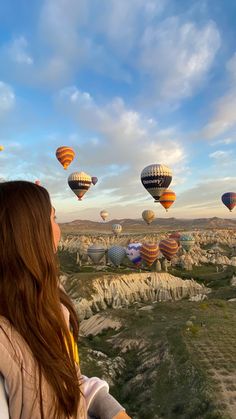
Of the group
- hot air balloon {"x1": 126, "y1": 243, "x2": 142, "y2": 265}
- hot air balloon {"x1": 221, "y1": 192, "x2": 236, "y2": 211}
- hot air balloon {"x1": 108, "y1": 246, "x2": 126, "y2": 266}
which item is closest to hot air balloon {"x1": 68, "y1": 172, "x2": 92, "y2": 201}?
hot air balloon {"x1": 108, "y1": 246, "x2": 126, "y2": 266}

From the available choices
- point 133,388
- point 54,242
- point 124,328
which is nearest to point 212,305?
point 124,328

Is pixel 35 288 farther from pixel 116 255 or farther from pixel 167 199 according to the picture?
pixel 116 255

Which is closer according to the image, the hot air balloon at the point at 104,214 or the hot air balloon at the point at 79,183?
the hot air balloon at the point at 79,183

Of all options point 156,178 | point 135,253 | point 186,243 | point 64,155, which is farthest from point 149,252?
point 186,243

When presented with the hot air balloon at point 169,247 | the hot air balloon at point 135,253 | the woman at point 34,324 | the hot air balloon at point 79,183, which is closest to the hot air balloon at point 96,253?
the hot air balloon at point 135,253

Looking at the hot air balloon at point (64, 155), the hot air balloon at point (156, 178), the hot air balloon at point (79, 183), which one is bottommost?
the hot air balloon at point (156, 178)

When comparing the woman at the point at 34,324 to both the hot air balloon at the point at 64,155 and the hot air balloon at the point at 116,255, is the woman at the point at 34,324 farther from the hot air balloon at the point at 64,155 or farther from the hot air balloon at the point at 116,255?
the hot air balloon at the point at 116,255

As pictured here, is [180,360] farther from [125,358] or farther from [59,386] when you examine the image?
[59,386]
